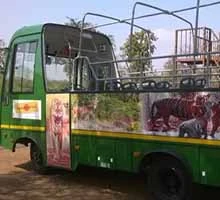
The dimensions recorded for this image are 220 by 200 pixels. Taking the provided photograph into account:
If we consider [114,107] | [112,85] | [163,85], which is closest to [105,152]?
[114,107]

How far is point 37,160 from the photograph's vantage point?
9969 mm

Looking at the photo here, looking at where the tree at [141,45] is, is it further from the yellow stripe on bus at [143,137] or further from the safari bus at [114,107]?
the yellow stripe on bus at [143,137]

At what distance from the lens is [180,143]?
713 centimetres

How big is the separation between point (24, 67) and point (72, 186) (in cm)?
244

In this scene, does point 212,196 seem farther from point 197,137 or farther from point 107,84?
point 107,84

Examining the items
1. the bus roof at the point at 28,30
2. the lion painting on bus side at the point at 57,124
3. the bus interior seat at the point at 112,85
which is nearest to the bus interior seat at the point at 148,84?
the bus interior seat at the point at 112,85

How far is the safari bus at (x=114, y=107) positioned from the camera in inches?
277

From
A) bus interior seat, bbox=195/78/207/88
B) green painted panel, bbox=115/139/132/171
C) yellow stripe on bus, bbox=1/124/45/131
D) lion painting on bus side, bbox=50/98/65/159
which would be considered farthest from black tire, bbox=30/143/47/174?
bus interior seat, bbox=195/78/207/88

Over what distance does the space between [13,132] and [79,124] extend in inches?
79.4

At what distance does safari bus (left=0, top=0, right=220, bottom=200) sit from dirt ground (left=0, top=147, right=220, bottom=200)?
36 centimetres

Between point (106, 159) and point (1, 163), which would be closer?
point (106, 159)

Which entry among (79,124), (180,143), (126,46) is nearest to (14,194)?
(79,124)

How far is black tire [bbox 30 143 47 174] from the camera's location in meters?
9.85

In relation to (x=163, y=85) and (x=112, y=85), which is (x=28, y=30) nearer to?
(x=112, y=85)
